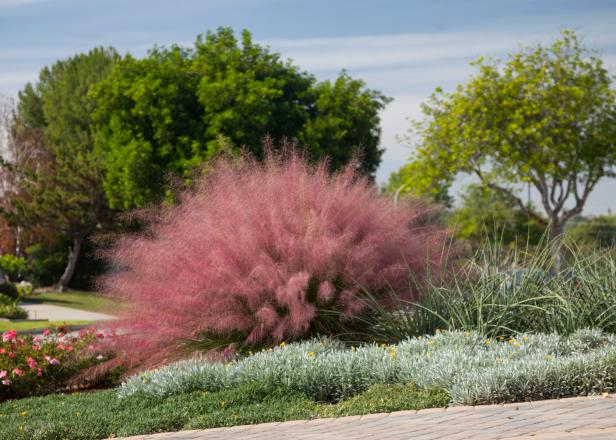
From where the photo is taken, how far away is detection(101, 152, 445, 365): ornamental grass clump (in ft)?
30.0

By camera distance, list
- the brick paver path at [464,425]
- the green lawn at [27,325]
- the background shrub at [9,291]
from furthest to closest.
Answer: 1. the background shrub at [9,291]
2. the green lawn at [27,325]
3. the brick paver path at [464,425]

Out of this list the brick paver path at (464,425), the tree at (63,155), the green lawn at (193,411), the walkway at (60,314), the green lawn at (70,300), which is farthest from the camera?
the tree at (63,155)

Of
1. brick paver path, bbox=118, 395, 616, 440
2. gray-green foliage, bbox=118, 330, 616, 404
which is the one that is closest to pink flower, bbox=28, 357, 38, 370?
gray-green foliage, bbox=118, 330, 616, 404

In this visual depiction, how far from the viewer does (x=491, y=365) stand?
7.28 meters

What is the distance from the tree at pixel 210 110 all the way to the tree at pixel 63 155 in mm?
3418

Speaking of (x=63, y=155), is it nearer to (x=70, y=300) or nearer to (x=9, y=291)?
(x=70, y=300)

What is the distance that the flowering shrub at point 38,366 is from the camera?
975cm

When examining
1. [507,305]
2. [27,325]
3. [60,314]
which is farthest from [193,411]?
[60,314]

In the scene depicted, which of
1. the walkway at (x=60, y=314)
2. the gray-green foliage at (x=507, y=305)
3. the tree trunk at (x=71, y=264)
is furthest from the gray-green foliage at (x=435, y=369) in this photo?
the tree trunk at (x=71, y=264)

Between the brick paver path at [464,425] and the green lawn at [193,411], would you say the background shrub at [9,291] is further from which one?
the brick paver path at [464,425]

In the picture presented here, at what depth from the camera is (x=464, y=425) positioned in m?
5.89

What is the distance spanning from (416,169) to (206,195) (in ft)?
74.0

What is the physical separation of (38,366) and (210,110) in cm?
1980

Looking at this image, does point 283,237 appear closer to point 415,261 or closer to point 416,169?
point 415,261
